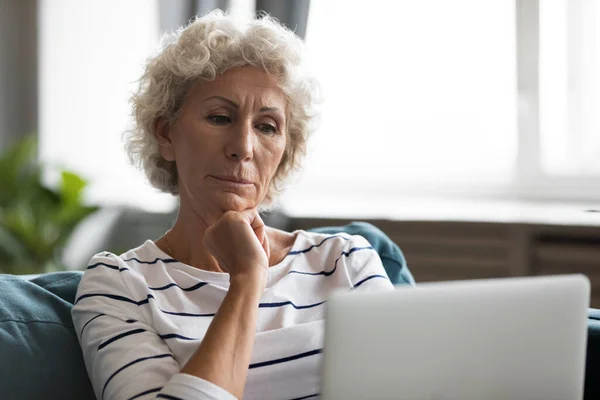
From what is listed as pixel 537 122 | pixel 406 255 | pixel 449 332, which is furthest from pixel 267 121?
pixel 537 122

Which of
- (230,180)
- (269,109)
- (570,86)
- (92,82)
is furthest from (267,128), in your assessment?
(92,82)

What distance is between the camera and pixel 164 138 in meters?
1.78

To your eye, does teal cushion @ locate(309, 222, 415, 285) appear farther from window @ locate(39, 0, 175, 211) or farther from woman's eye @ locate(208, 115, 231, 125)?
window @ locate(39, 0, 175, 211)

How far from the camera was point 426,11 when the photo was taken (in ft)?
12.3

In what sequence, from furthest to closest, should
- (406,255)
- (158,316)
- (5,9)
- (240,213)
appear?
1. (5,9)
2. (406,255)
3. (240,213)
4. (158,316)

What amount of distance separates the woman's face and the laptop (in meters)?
0.72

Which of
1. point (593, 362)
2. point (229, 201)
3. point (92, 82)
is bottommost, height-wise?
point (593, 362)

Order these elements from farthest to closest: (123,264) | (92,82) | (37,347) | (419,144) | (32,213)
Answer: (92,82) < (32,213) < (419,144) < (123,264) < (37,347)

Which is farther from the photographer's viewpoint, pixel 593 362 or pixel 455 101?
pixel 455 101

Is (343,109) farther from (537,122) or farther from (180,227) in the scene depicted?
(180,227)

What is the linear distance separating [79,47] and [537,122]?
2.88m

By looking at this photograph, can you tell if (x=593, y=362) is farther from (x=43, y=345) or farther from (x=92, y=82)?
(x=92, y=82)

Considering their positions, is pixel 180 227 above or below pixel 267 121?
below

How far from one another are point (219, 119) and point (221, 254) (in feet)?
0.99
